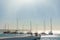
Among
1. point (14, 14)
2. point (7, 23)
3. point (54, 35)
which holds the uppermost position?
point (14, 14)

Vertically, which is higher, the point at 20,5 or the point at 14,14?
the point at 20,5

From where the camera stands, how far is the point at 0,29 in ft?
10.1

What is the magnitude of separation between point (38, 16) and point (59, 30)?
0.61m

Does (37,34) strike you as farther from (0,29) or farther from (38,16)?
(0,29)

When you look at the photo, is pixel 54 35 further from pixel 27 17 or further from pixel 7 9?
pixel 7 9

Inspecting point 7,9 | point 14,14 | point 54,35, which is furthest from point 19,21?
point 54,35

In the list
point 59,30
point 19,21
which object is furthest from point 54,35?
point 19,21

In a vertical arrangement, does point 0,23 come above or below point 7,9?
below

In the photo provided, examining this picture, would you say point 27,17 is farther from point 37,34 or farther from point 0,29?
point 0,29

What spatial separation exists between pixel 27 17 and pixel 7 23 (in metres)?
0.51

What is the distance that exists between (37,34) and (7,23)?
77cm

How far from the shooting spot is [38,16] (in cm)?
325

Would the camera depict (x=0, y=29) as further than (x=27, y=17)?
No

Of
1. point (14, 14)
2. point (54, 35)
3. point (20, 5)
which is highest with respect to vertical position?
point (20, 5)
